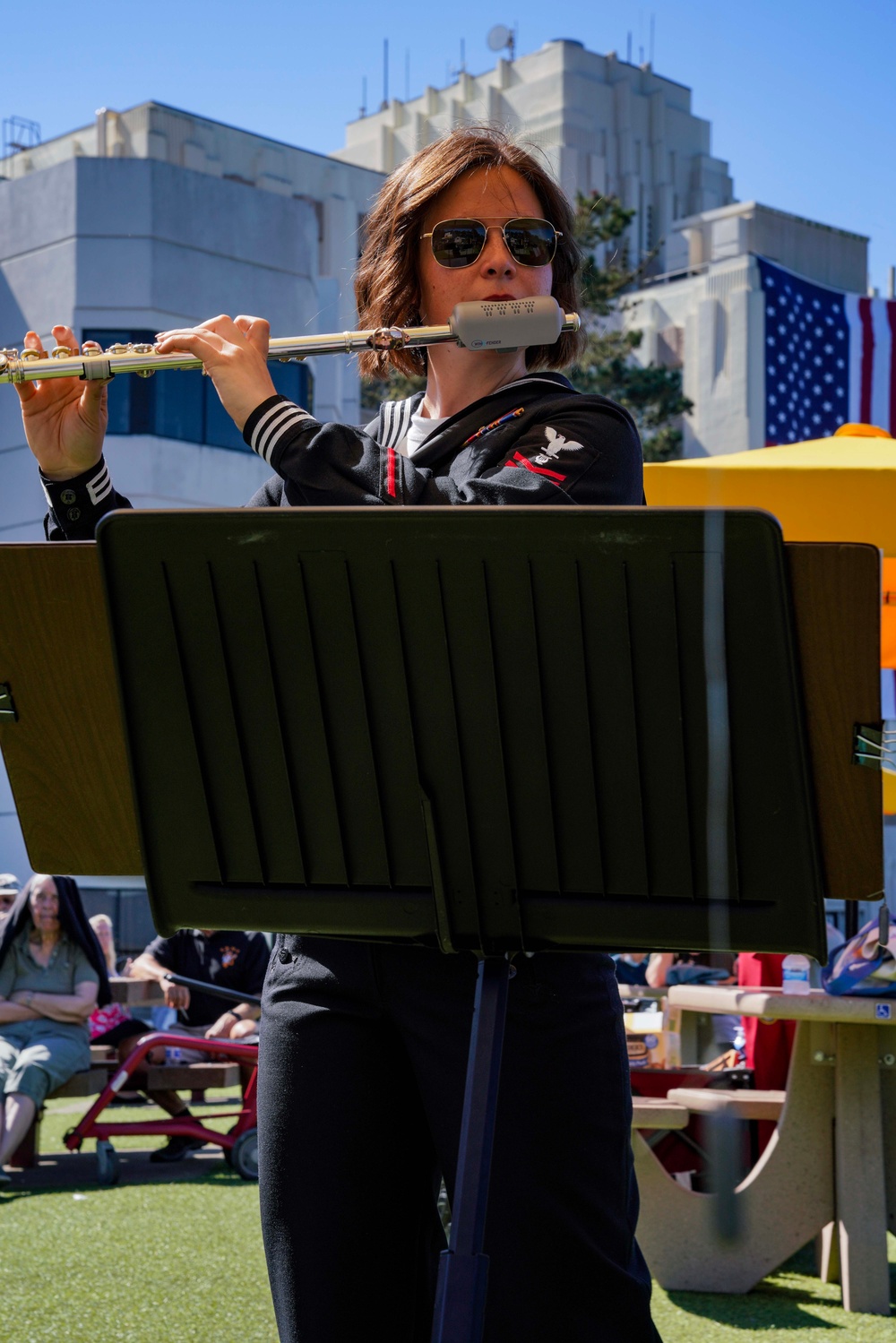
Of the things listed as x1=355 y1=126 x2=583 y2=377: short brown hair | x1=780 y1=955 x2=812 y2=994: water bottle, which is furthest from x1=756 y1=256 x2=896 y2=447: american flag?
x1=355 y1=126 x2=583 y2=377: short brown hair

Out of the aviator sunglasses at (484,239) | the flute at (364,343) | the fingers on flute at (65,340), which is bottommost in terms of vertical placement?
the flute at (364,343)

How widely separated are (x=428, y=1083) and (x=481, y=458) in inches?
23.2

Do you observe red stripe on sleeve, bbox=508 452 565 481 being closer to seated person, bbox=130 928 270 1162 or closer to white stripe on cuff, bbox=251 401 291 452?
white stripe on cuff, bbox=251 401 291 452

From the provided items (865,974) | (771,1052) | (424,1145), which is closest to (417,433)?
(424,1145)

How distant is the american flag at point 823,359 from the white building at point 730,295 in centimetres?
13

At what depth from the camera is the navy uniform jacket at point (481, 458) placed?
4.42 feet

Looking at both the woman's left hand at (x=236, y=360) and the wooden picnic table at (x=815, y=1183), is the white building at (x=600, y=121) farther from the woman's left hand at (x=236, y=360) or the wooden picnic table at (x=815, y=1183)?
the wooden picnic table at (x=815, y=1183)

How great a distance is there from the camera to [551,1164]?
1279 mm

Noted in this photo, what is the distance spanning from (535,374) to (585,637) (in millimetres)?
580

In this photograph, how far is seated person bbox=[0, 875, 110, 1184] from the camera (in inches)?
228

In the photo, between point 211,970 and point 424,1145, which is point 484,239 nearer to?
point 424,1145

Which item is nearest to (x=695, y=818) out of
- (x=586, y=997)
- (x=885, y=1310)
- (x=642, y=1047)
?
(x=586, y=997)

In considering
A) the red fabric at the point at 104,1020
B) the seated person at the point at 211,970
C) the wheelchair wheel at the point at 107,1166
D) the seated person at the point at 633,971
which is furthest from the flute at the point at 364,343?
the seated person at the point at 633,971

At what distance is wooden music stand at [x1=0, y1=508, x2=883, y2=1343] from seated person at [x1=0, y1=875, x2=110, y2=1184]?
502 cm
